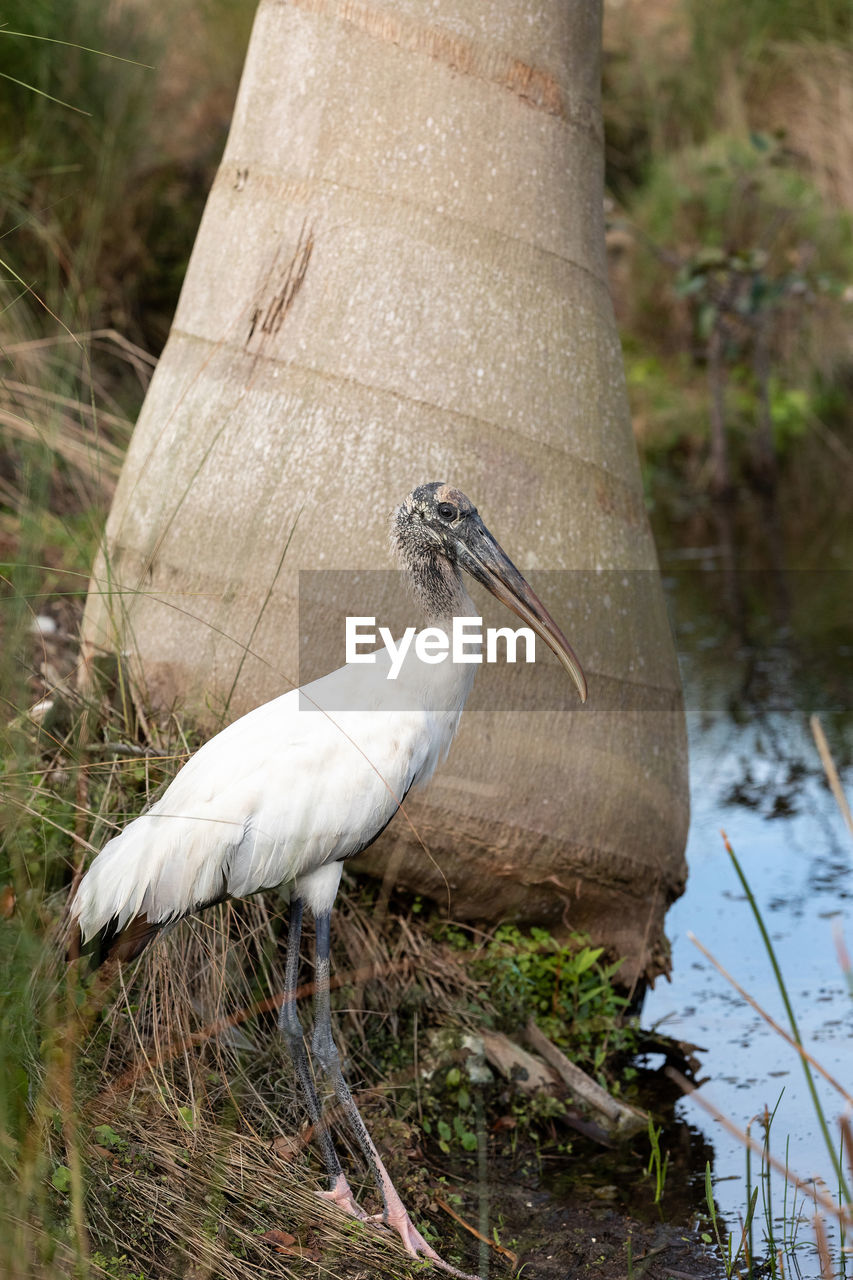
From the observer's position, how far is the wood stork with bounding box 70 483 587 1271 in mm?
2926

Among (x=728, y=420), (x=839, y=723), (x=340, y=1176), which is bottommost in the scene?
(x=340, y=1176)

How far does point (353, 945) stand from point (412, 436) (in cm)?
132

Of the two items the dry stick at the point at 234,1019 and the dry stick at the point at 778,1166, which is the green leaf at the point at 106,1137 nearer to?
the dry stick at the point at 234,1019

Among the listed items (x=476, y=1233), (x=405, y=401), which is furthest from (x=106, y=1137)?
(x=405, y=401)

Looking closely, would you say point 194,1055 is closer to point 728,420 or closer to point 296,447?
point 296,447

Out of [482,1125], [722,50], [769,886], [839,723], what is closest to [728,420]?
[722,50]

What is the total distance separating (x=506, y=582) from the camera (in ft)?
10.8

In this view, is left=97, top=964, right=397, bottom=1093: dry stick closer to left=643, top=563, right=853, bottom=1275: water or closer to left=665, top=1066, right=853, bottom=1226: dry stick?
left=643, top=563, right=853, bottom=1275: water

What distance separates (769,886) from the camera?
4602mm

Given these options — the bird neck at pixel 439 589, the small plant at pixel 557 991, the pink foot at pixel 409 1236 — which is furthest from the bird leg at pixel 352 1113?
the bird neck at pixel 439 589

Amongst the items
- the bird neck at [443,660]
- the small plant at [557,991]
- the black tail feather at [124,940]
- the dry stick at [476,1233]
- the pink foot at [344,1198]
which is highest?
the bird neck at [443,660]

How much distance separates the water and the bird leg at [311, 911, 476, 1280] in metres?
0.71

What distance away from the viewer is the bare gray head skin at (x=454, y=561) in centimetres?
327

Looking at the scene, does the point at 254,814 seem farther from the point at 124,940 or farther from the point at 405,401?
the point at 405,401
